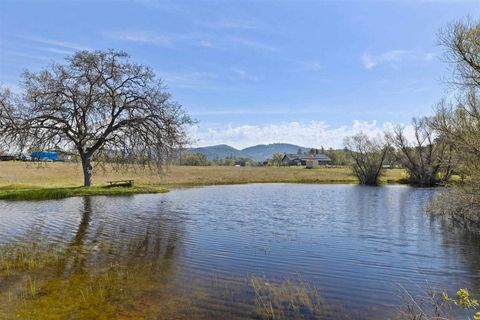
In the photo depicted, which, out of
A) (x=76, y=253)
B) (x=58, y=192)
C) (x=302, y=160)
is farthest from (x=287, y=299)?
(x=302, y=160)

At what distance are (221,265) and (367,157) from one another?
2047 inches

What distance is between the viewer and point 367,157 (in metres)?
58.1

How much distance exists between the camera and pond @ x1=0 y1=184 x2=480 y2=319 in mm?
7449

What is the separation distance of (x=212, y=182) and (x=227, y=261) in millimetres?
40920

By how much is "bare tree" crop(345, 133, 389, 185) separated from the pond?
38.2 metres

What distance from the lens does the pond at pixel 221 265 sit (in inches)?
293

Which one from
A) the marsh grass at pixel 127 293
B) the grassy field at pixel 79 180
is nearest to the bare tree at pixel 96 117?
the grassy field at pixel 79 180

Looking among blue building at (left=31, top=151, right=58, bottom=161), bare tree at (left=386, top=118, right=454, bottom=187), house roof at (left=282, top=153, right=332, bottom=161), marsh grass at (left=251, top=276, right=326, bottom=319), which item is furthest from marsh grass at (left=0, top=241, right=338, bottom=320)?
house roof at (left=282, top=153, right=332, bottom=161)

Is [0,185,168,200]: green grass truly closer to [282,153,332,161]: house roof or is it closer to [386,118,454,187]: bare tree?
[386,118,454,187]: bare tree

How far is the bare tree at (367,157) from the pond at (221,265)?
38182 millimetres

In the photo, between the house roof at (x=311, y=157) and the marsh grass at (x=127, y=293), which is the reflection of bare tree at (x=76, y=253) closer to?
the marsh grass at (x=127, y=293)

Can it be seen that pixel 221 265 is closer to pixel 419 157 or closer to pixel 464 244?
pixel 464 244

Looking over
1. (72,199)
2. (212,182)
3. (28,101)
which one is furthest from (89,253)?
(212,182)

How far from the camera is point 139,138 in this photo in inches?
1195
